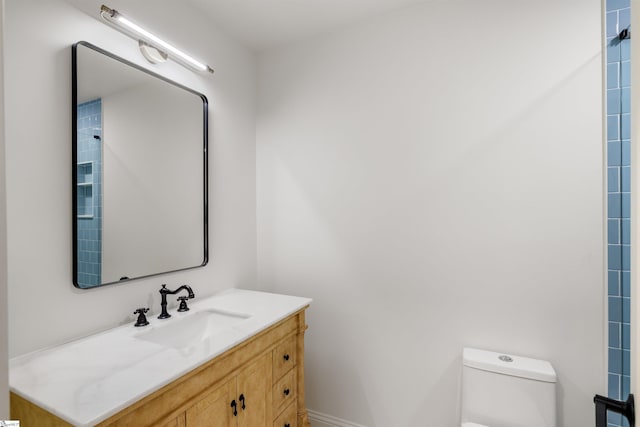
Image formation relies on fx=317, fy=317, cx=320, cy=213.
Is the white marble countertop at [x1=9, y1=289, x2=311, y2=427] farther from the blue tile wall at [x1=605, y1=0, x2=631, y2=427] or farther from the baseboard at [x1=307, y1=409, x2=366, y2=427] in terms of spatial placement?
the blue tile wall at [x1=605, y1=0, x2=631, y2=427]

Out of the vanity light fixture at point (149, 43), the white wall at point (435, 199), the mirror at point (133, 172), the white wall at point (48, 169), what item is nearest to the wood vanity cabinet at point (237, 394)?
the white wall at point (48, 169)

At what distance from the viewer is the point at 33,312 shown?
111 centimetres

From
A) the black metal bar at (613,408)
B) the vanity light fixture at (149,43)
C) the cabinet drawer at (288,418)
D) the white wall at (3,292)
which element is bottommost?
the cabinet drawer at (288,418)

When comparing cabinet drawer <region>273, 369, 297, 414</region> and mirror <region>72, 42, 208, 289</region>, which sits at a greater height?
mirror <region>72, 42, 208, 289</region>

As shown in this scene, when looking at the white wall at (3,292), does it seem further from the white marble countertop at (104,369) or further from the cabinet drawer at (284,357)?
the cabinet drawer at (284,357)

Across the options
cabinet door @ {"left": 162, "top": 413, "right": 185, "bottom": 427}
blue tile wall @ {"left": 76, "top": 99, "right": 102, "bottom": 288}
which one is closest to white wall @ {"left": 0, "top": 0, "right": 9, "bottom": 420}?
cabinet door @ {"left": 162, "top": 413, "right": 185, "bottom": 427}

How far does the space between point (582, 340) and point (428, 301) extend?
0.68 meters

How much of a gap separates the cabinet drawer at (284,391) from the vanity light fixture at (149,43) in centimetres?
163

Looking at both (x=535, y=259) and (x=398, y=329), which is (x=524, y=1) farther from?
(x=398, y=329)

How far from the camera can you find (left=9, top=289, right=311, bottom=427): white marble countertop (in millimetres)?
811

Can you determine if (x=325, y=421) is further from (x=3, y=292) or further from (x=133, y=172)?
(x=3, y=292)

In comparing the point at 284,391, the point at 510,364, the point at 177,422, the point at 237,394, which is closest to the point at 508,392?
the point at 510,364

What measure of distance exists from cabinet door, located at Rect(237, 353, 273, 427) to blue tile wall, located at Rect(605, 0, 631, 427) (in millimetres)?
1460

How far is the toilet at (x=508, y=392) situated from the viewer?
54.1 inches
